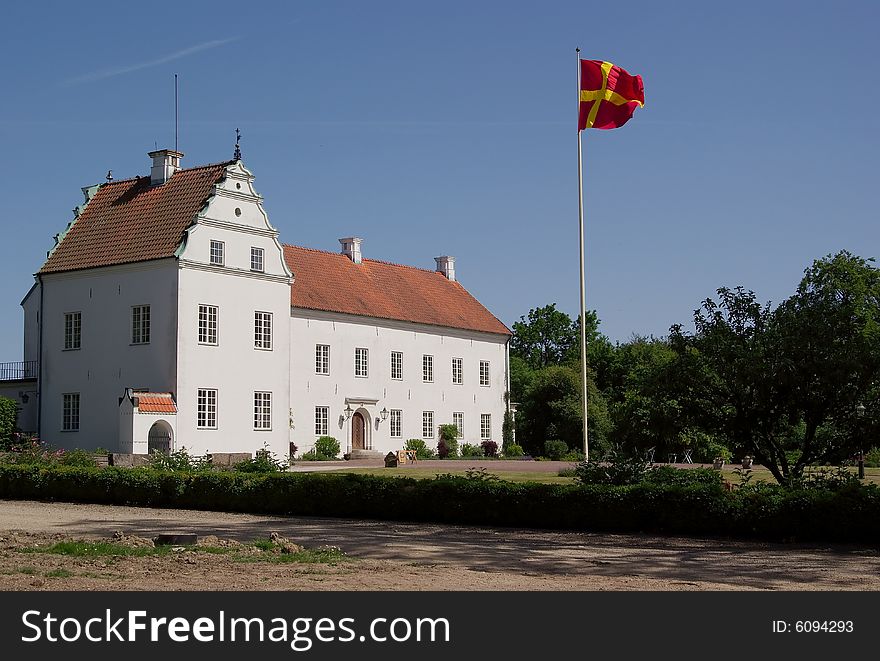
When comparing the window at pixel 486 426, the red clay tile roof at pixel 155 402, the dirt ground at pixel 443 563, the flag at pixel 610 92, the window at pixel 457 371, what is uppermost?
the flag at pixel 610 92

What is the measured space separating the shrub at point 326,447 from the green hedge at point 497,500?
19.3 metres

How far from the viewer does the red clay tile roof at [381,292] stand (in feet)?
158

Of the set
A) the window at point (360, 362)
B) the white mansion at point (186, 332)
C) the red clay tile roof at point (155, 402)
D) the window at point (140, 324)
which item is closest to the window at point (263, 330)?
the white mansion at point (186, 332)

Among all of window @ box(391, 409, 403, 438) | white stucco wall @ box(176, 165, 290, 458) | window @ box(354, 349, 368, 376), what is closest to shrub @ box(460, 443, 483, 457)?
window @ box(391, 409, 403, 438)

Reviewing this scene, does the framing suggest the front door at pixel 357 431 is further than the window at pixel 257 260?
Yes

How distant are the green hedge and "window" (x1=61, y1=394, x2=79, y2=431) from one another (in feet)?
46.0

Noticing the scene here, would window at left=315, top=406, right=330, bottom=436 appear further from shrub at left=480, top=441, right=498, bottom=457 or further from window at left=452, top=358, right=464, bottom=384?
shrub at left=480, top=441, right=498, bottom=457

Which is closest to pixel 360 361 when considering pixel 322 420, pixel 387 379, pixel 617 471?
pixel 387 379

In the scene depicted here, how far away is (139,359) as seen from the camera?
39.1 m

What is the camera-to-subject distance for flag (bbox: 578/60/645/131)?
32500 millimetres

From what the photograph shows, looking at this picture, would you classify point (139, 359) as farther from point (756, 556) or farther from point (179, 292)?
point (756, 556)

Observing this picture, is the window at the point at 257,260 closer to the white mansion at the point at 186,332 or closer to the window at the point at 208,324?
the white mansion at the point at 186,332

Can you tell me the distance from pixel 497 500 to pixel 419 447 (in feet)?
101

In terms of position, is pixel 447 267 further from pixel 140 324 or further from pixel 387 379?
pixel 140 324
